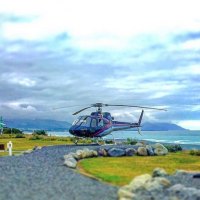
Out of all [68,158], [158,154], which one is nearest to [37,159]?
[68,158]

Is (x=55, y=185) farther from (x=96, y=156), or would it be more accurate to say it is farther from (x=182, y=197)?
(x=96, y=156)

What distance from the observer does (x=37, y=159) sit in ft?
85.1

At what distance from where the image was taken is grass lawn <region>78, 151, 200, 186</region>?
19552mm

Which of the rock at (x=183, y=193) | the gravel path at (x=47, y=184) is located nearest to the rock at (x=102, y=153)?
the gravel path at (x=47, y=184)

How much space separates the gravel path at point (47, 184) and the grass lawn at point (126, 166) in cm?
99

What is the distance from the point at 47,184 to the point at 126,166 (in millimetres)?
7632

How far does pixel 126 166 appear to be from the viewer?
941 inches

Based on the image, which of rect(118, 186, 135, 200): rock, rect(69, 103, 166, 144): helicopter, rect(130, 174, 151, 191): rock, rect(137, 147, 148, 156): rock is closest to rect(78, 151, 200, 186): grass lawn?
rect(137, 147, 148, 156): rock

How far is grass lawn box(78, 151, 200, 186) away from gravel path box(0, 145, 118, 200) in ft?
3.24

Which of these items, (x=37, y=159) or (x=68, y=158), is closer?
(x=68, y=158)

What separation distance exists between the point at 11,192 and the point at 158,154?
1704cm

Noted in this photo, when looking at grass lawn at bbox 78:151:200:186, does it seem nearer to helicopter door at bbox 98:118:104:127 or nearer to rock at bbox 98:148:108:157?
rock at bbox 98:148:108:157

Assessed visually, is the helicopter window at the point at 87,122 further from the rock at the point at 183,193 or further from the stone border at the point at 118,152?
the rock at the point at 183,193

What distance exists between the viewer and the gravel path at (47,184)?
14969 mm
